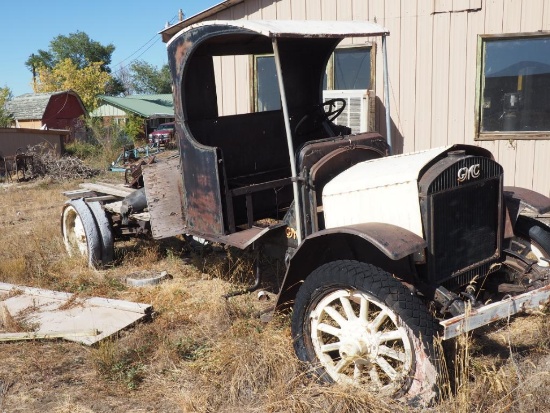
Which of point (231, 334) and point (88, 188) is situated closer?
point (231, 334)

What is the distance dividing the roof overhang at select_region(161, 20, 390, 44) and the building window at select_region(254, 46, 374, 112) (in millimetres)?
A: 2936

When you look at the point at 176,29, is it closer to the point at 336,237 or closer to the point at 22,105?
the point at 336,237

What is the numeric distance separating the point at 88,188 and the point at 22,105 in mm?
28035

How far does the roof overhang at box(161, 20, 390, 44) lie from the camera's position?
4098 millimetres

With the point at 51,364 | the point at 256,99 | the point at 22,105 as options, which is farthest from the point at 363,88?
the point at 22,105

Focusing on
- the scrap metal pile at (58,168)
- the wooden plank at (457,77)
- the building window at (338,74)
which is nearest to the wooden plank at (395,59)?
the building window at (338,74)

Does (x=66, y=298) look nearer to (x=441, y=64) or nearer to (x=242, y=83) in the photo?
(x=242, y=83)

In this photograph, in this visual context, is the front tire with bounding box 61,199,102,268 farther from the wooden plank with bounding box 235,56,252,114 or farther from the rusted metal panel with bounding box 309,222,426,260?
the rusted metal panel with bounding box 309,222,426,260

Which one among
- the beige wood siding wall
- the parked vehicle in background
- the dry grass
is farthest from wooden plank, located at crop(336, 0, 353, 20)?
the parked vehicle in background

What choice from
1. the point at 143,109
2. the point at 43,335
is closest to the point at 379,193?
the point at 43,335

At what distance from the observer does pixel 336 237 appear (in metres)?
3.91

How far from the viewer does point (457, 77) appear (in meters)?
7.35

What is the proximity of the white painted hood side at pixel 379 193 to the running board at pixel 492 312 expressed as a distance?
60 cm

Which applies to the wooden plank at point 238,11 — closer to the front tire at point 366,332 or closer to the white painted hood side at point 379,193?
the white painted hood side at point 379,193
